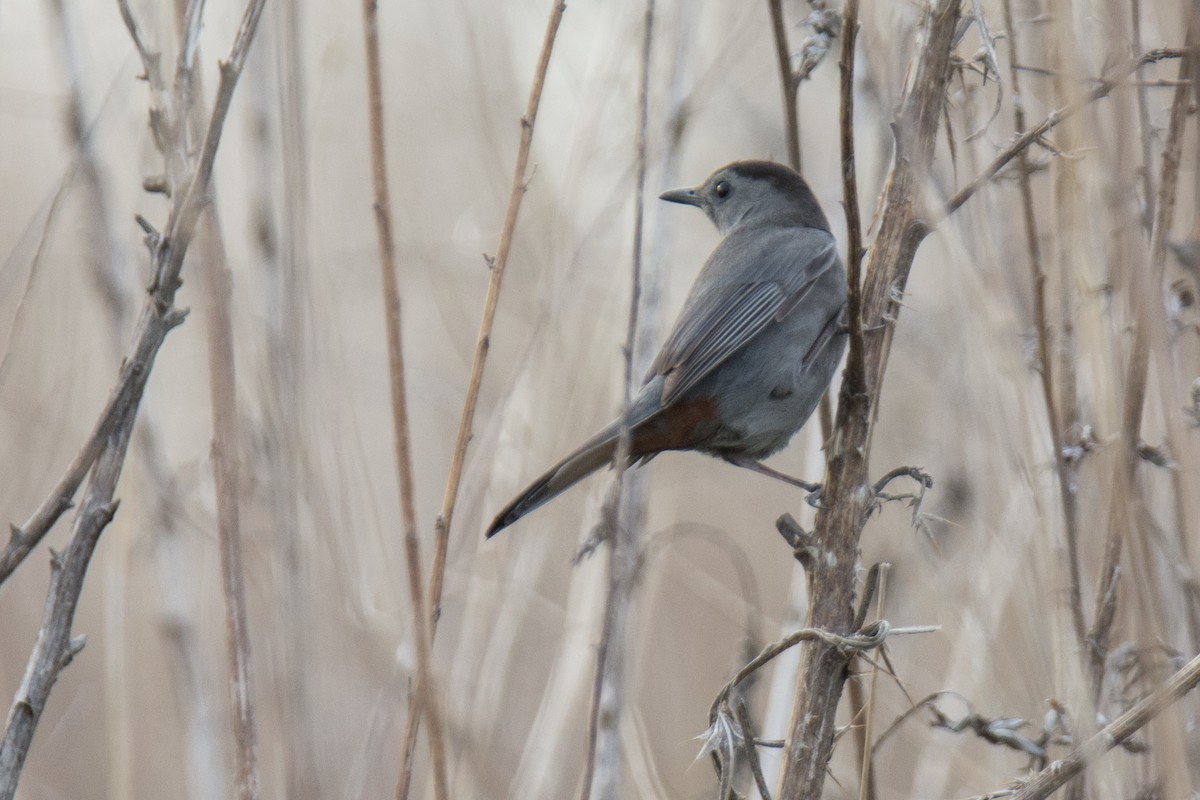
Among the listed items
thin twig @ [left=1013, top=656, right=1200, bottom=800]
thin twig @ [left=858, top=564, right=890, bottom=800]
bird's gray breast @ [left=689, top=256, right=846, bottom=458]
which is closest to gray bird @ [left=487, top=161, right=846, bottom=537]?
bird's gray breast @ [left=689, top=256, right=846, bottom=458]

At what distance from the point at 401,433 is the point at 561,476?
1.05 meters

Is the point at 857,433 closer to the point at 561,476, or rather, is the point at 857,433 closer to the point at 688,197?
the point at 561,476

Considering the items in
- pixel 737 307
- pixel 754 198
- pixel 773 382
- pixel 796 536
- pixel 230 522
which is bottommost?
pixel 230 522

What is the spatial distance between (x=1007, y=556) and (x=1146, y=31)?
113cm

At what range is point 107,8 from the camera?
288 cm

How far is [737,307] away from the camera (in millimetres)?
3305

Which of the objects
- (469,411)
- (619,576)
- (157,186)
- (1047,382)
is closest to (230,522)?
(469,411)

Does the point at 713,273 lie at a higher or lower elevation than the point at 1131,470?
higher

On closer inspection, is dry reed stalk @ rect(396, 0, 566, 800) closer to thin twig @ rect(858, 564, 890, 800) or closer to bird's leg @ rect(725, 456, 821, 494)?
thin twig @ rect(858, 564, 890, 800)

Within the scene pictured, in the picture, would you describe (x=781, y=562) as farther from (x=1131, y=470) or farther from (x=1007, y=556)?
(x=1131, y=470)

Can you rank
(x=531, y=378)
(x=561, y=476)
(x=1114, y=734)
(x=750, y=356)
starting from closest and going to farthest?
(x=1114, y=734) → (x=561, y=476) → (x=531, y=378) → (x=750, y=356)

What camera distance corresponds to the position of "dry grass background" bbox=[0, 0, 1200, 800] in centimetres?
198

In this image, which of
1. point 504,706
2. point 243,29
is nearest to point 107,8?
point 243,29

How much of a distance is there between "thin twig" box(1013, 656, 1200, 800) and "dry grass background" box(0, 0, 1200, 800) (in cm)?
3
